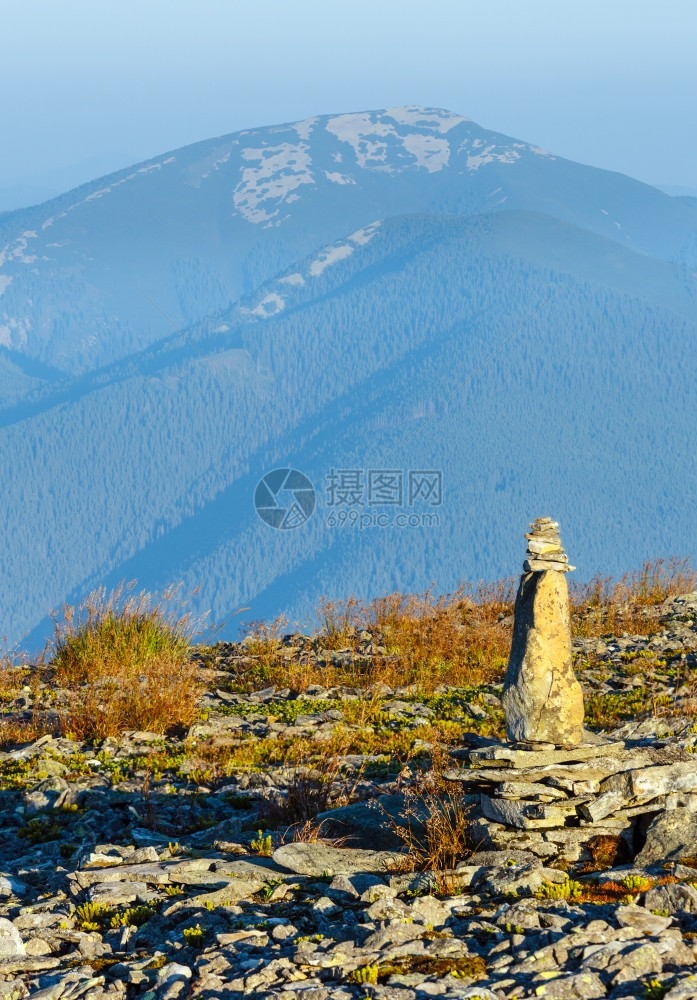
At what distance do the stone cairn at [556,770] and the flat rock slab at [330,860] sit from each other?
2.33ft

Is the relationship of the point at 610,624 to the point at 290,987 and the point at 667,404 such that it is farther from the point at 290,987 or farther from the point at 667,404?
the point at 667,404

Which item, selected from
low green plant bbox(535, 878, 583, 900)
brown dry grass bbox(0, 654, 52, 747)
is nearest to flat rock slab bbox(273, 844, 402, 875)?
low green plant bbox(535, 878, 583, 900)

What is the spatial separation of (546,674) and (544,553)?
911 millimetres

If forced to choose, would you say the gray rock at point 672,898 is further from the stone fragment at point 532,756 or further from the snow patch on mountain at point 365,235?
the snow patch on mountain at point 365,235

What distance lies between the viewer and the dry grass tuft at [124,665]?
531 inches

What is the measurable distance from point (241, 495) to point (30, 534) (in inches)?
1062

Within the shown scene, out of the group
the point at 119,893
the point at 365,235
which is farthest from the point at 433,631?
the point at 365,235

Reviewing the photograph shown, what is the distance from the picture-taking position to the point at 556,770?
8.46 meters

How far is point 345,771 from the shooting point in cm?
1123

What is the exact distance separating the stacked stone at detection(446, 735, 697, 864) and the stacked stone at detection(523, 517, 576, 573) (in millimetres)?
1391

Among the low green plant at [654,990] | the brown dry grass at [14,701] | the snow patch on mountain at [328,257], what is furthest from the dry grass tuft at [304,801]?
the snow patch on mountain at [328,257]

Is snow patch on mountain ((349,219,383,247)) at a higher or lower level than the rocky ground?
higher

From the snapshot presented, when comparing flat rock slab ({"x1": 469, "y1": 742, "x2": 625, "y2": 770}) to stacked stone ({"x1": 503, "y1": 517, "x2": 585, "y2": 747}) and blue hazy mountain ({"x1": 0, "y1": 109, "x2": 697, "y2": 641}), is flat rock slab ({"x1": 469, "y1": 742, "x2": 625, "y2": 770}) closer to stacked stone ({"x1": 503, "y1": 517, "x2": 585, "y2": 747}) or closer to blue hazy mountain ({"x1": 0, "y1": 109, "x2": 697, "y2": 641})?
stacked stone ({"x1": 503, "y1": 517, "x2": 585, "y2": 747})

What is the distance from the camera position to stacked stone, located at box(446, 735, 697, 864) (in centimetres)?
823
